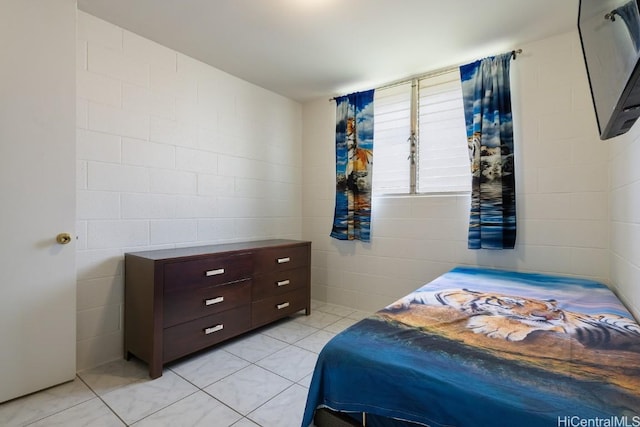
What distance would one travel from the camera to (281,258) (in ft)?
9.55

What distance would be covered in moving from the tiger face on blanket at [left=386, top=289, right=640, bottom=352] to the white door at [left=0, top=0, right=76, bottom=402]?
2049 mm

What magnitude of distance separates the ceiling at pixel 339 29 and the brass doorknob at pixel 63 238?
152cm

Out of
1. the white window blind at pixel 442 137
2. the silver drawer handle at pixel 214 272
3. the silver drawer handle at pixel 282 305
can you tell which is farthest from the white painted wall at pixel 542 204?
the silver drawer handle at pixel 214 272

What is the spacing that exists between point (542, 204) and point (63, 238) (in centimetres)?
338

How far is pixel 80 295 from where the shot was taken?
82.4 inches

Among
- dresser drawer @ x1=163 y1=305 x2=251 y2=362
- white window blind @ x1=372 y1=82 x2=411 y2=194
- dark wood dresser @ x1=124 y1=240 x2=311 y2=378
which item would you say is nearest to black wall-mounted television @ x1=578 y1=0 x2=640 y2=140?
white window blind @ x1=372 y1=82 x2=411 y2=194

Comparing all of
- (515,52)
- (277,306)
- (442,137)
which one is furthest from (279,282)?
(515,52)

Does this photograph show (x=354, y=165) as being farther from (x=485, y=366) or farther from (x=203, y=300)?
(x=485, y=366)

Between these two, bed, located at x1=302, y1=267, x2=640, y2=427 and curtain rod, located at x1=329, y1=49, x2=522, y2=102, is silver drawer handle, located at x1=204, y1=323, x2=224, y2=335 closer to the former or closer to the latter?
bed, located at x1=302, y1=267, x2=640, y2=427

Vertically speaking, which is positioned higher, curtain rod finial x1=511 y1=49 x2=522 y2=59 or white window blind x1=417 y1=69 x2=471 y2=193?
curtain rod finial x1=511 y1=49 x2=522 y2=59

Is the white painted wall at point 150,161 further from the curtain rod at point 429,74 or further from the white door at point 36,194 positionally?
the curtain rod at point 429,74

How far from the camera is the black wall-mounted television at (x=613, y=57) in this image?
814mm

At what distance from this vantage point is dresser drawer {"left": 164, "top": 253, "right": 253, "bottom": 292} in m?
2.08

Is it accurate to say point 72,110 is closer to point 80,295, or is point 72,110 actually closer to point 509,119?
point 80,295
